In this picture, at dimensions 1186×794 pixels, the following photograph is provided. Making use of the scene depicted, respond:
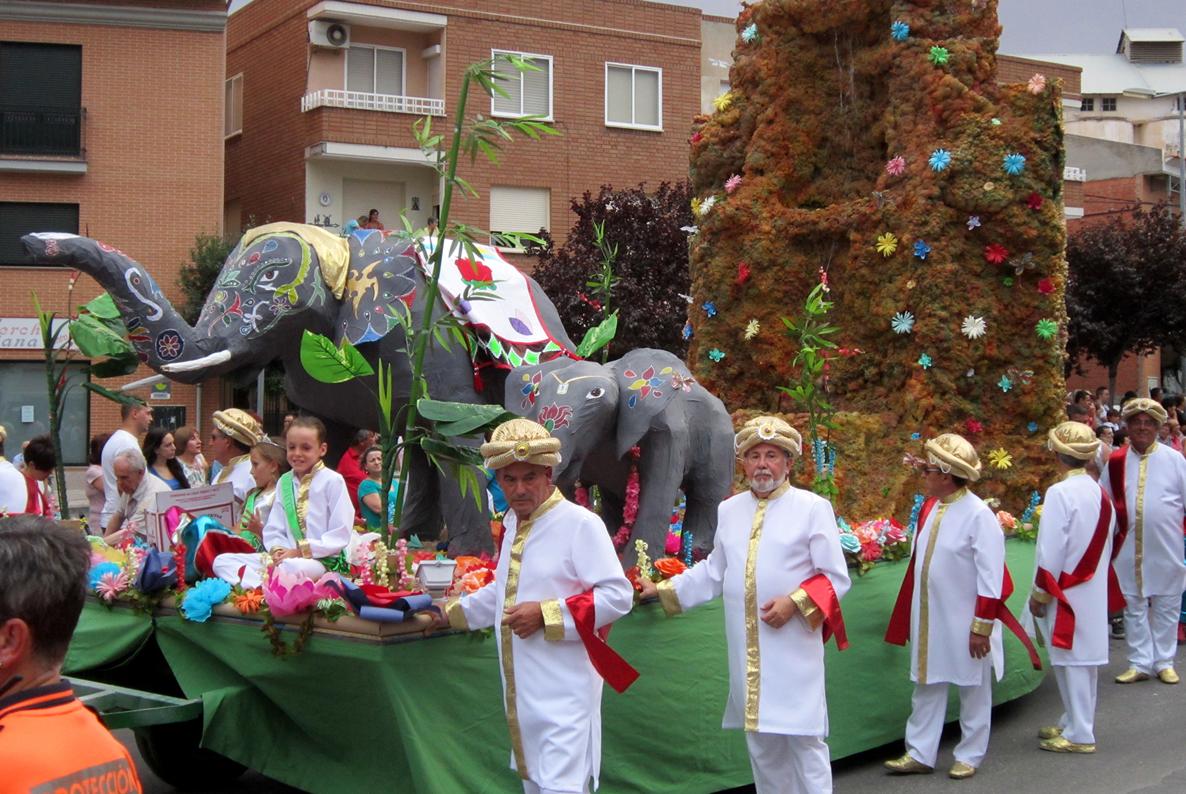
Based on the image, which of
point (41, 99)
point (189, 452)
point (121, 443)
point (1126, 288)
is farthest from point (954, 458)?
point (1126, 288)

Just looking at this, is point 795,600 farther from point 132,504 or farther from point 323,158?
point 323,158

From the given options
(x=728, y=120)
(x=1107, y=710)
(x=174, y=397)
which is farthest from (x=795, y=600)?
(x=174, y=397)

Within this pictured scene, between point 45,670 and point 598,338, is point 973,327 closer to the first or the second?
point 598,338

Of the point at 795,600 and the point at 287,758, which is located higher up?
the point at 795,600

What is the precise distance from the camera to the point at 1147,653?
368 inches

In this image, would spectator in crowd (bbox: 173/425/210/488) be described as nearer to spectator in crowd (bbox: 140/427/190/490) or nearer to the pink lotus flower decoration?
spectator in crowd (bbox: 140/427/190/490)

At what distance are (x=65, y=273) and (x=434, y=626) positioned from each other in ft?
67.9

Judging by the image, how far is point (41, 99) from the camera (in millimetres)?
24703

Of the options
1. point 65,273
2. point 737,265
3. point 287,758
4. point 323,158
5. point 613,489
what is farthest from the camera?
point 323,158

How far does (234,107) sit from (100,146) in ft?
15.1

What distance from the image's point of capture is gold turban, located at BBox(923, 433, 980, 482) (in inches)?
273

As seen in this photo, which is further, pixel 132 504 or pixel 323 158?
pixel 323 158

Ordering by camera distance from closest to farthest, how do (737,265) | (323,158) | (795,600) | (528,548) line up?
(528,548) < (795,600) < (737,265) < (323,158)

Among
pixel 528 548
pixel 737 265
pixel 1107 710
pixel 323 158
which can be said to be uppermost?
pixel 323 158
